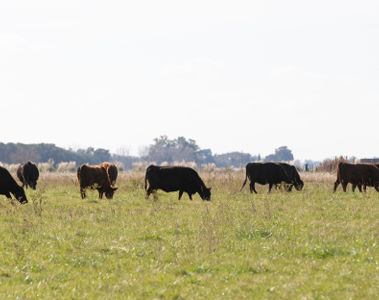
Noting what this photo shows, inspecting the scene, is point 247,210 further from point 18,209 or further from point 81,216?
point 18,209

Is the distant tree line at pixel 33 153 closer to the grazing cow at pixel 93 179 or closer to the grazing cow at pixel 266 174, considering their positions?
the grazing cow at pixel 266 174

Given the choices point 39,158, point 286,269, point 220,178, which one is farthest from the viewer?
point 39,158

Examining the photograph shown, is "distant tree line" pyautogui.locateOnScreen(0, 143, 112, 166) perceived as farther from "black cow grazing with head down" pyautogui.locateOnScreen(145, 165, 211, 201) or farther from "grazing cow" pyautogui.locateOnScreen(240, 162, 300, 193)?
"black cow grazing with head down" pyautogui.locateOnScreen(145, 165, 211, 201)

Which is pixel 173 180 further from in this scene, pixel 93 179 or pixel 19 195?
pixel 19 195

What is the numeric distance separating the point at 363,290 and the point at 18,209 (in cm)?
1190

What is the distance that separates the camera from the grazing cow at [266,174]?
27672mm

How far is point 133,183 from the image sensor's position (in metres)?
28.5

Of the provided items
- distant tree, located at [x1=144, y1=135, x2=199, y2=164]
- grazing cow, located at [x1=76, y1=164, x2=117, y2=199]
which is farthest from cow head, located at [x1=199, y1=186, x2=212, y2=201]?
distant tree, located at [x1=144, y1=135, x2=199, y2=164]

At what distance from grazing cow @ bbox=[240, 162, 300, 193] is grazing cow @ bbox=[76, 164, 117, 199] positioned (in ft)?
25.8

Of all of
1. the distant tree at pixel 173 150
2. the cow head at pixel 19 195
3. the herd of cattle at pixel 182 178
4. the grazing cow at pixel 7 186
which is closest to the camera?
the grazing cow at pixel 7 186

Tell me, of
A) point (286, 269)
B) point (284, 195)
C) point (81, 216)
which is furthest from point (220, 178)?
point (286, 269)

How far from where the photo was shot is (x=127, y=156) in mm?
193125

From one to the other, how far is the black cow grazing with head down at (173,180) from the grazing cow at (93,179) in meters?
A: 1.95

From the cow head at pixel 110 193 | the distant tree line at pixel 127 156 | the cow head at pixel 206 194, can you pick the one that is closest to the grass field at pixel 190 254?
the cow head at pixel 206 194
